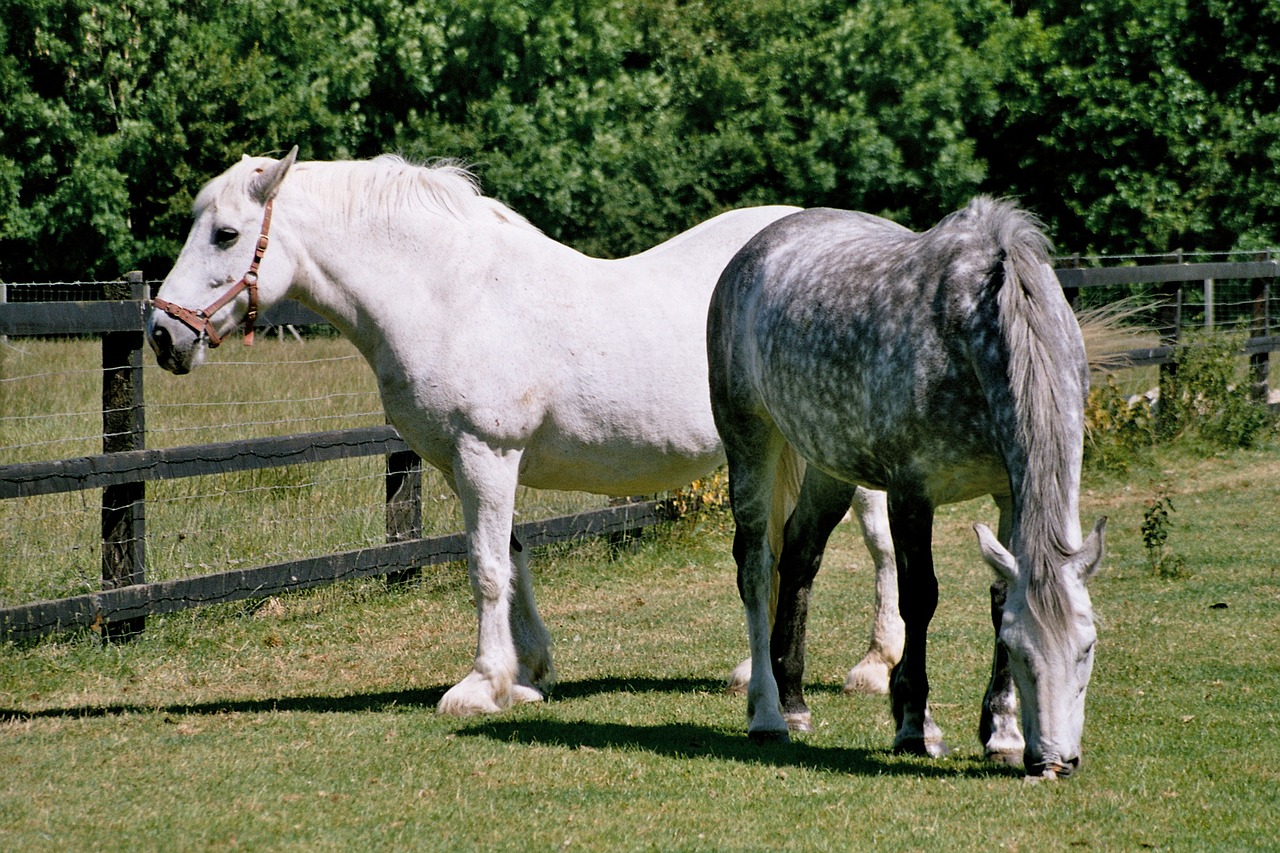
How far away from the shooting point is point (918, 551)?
14.3 feet

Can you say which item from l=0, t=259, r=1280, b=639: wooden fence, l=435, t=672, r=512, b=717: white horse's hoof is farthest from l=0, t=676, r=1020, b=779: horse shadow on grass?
l=0, t=259, r=1280, b=639: wooden fence

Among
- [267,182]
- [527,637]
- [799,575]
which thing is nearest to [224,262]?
[267,182]

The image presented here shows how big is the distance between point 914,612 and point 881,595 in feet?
5.88

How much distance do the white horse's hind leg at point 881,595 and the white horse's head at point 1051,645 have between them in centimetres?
207

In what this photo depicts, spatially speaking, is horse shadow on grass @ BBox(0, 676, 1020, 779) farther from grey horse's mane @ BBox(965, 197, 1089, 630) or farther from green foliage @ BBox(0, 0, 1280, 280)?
green foliage @ BBox(0, 0, 1280, 280)

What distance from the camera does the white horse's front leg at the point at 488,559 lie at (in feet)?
18.5

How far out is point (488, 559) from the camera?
18.6 ft

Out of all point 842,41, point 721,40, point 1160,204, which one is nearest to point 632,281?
point 1160,204

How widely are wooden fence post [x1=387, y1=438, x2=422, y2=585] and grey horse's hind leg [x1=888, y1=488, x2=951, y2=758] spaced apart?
4358mm

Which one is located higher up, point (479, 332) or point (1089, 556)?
point (479, 332)

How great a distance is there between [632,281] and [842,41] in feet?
83.6

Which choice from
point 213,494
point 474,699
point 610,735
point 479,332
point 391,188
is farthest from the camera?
point 213,494

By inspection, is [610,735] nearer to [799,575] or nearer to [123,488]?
[799,575]

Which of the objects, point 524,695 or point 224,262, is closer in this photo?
point 224,262
